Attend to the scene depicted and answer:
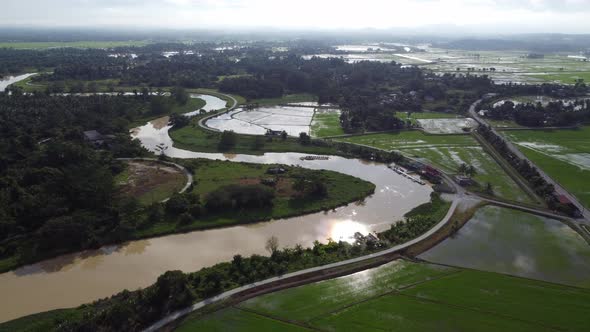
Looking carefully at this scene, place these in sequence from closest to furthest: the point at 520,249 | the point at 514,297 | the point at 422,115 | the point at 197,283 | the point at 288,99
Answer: the point at 514,297
the point at 197,283
the point at 520,249
the point at 422,115
the point at 288,99

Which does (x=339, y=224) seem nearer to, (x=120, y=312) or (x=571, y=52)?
(x=120, y=312)

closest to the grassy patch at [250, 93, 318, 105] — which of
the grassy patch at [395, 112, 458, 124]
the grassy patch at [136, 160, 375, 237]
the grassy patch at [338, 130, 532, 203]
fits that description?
the grassy patch at [395, 112, 458, 124]

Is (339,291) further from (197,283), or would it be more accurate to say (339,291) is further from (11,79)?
(11,79)

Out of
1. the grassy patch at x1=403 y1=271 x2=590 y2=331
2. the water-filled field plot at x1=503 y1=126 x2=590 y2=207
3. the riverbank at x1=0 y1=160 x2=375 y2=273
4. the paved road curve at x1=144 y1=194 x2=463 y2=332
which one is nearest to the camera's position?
the paved road curve at x1=144 y1=194 x2=463 y2=332

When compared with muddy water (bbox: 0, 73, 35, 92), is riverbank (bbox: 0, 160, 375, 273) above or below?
below

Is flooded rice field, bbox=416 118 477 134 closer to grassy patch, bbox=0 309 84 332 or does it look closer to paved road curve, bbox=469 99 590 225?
paved road curve, bbox=469 99 590 225

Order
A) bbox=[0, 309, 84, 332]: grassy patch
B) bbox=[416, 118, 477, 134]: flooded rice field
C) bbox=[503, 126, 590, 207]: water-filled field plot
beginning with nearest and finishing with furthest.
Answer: bbox=[0, 309, 84, 332]: grassy patch, bbox=[503, 126, 590, 207]: water-filled field plot, bbox=[416, 118, 477, 134]: flooded rice field

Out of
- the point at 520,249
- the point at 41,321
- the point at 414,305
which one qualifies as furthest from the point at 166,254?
the point at 520,249

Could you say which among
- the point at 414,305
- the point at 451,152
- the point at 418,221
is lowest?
the point at 414,305
